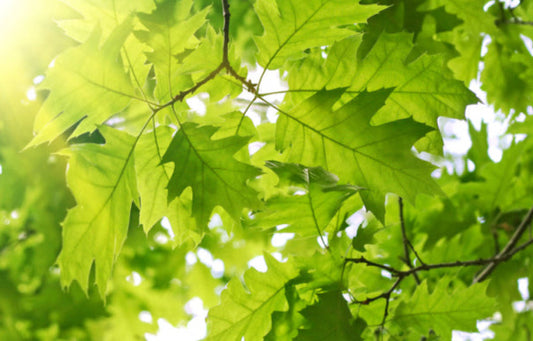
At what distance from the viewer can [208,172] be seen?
1.01 meters

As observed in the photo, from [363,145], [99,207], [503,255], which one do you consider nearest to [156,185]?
[99,207]

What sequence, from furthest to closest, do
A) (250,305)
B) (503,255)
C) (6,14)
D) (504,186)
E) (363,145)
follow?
(6,14), (504,186), (503,255), (250,305), (363,145)

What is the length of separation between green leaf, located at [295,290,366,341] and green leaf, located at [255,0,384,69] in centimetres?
57

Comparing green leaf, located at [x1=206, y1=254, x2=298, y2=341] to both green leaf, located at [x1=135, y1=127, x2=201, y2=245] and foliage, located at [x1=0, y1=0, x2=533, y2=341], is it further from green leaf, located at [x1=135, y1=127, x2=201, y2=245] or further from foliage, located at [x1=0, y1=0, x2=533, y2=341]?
green leaf, located at [x1=135, y1=127, x2=201, y2=245]

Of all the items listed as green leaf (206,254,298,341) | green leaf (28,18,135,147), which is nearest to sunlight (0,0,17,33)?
green leaf (28,18,135,147)

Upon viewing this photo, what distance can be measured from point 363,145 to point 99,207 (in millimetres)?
614

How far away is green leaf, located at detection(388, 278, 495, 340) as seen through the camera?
3.73 ft

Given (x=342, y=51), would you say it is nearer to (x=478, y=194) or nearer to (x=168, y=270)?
(x=478, y=194)

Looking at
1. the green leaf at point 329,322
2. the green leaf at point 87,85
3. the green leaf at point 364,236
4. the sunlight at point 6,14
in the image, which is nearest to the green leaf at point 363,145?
the green leaf at point 364,236

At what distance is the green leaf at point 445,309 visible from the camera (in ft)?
3.73

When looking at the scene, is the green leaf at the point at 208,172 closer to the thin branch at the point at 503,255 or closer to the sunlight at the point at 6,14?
the thin branch at the point at 503,255

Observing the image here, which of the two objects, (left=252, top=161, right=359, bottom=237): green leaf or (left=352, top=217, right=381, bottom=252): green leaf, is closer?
(left=252, top=161, right=359, bottom=237): green leaf

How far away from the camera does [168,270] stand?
3039 mm

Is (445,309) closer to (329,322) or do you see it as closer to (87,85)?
(329,322)
